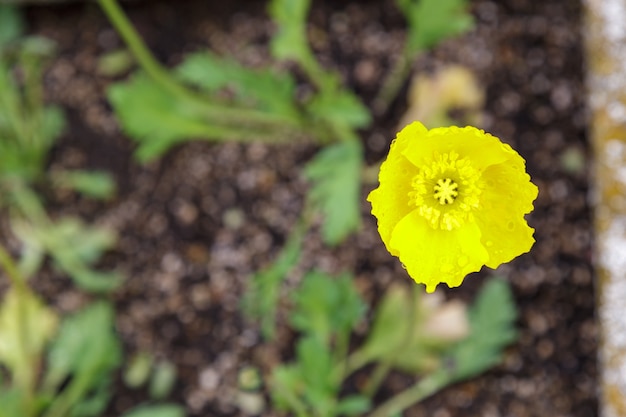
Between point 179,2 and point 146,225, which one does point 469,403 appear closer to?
point 146,225

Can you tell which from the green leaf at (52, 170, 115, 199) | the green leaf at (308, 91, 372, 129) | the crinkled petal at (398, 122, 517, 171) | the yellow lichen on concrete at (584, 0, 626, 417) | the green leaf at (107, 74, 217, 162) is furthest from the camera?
the green leaf at (52, 170, 115, 199)

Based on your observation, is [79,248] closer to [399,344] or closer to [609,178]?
[399,344]

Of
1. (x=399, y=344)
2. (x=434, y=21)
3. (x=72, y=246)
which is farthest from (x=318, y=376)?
(x=72, y=246)

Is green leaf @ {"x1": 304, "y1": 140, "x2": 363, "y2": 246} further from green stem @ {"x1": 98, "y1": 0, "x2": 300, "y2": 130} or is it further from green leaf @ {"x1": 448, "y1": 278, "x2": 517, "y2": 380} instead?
green leaf @ {"x1": 448, "y1": 278, "x2": 517, "y2": 380}

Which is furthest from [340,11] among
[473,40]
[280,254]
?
[280,254]

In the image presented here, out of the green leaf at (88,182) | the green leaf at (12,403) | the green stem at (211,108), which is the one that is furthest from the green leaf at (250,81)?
the green leaf at (12,403)

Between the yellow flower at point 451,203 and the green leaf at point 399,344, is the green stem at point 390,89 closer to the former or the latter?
the green leaf at point 399,344

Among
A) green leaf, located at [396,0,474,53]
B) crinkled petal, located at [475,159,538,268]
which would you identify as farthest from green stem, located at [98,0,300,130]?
crinkled petal, located at [475,159,538,268]
